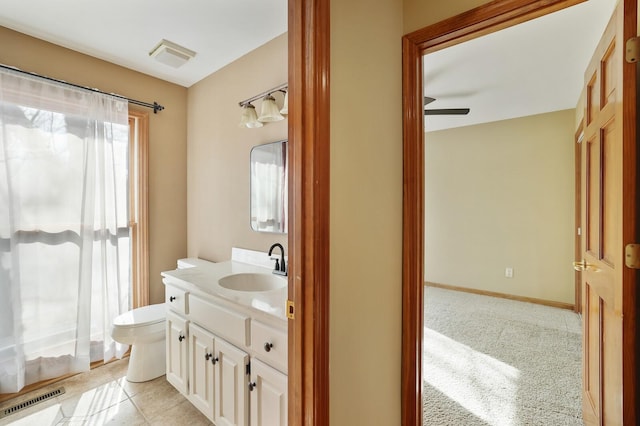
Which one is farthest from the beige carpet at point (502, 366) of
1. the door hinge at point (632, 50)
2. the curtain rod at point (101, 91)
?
the curtain rod at point (101, 91)

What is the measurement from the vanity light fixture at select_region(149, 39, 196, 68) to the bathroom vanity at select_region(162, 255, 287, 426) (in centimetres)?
165

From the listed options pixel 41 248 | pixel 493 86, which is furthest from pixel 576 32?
pixel 41 248

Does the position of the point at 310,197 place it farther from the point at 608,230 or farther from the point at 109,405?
the point at 109,405

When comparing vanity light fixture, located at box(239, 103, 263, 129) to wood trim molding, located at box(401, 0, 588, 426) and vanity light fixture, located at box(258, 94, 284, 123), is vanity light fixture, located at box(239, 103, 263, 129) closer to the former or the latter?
vanity light fixture, located at box(258, 94, 284, 123)

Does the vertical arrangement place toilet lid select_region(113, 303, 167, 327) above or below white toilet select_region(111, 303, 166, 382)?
above

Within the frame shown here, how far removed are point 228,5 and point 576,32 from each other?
238 cm

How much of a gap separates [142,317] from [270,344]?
4.79 ft

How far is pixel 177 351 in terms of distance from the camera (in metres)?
1.88

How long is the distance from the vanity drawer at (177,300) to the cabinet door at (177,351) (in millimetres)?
54

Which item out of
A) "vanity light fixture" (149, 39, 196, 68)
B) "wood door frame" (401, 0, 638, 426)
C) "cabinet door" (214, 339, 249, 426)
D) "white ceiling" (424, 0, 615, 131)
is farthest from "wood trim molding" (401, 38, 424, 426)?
"vanity light fixture" (149, 39, 196, 68)

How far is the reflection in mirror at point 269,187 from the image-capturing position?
2.12 meters

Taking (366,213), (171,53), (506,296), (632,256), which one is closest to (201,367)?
(366,213)

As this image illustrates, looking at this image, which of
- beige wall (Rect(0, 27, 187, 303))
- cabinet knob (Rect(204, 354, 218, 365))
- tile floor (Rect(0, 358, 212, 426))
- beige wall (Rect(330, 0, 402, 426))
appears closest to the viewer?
beige wall (Rect(330, 0, 402, 426))

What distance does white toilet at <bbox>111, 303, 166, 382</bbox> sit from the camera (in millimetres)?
2031
